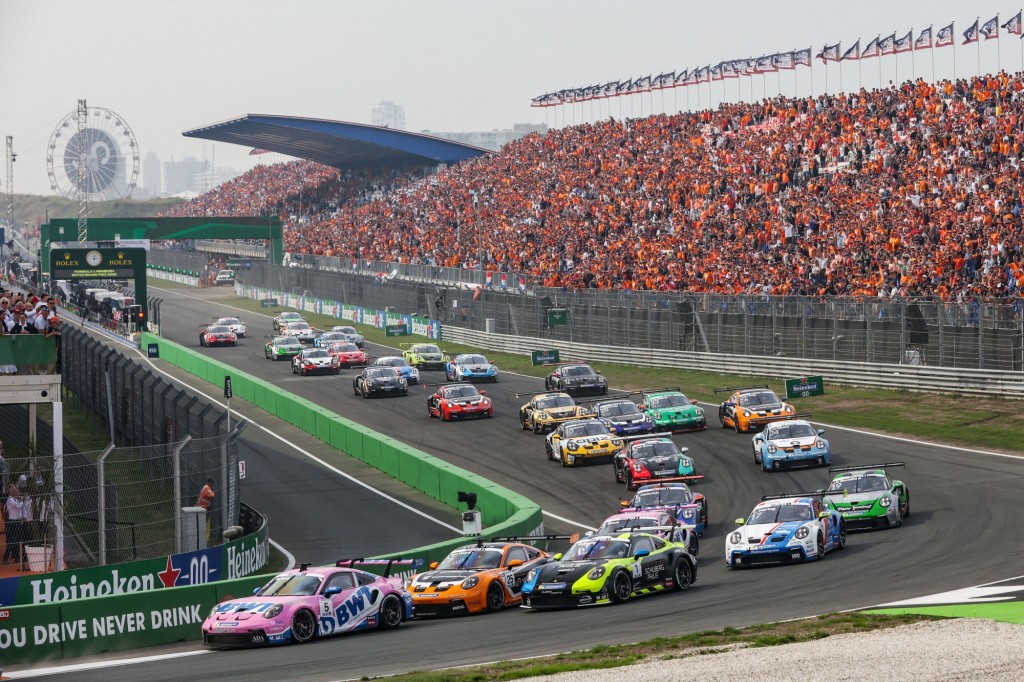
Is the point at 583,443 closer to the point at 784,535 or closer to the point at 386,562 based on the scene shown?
the point at 784,535

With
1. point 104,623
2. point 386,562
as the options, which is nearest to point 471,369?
point 386,562

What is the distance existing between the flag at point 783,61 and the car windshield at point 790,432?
4464 centimetres

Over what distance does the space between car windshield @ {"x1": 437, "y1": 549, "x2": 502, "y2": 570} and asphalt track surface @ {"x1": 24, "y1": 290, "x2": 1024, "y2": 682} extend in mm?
944

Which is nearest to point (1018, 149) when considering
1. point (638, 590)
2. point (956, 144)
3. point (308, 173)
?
point (956, 144)

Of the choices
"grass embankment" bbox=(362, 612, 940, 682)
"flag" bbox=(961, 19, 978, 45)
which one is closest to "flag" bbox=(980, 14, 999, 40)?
"flag" bbox=(961, 19, 978, 45)

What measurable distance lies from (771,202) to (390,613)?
3889cm

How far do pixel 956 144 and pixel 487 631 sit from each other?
36.2 meters

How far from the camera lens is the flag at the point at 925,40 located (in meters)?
64.0

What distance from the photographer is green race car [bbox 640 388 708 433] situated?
3934 centimetres

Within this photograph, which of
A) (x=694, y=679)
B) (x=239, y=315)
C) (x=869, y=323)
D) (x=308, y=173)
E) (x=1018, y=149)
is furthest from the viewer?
(x=308, y=173)

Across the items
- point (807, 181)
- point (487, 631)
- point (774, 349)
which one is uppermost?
point (807, 181)

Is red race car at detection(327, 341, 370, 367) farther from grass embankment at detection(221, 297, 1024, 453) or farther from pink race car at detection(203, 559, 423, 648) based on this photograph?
pink race car at detection(203, 559, 423, 648)

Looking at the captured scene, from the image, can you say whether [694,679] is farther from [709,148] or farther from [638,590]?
[709,148]

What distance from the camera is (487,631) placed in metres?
18.7
